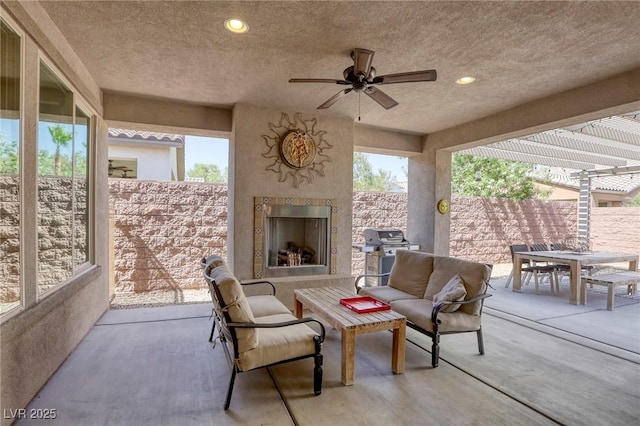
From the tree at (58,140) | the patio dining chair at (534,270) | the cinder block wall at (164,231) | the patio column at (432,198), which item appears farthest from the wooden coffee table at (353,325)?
the patio dining chair at (534,270)

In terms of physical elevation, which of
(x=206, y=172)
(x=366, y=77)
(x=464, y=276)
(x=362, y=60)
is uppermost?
(x=206, y=172)

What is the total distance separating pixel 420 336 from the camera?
3586 millimetres

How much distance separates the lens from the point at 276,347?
235 cm

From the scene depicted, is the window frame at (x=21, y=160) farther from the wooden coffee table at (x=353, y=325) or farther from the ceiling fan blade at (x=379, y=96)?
the ceiling fan blade at (x=379, y=96)

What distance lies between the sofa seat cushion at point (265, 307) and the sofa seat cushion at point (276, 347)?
420 mm

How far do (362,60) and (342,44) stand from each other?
219 mm

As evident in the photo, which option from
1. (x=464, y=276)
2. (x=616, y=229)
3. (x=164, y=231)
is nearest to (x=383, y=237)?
(x=464, y=276)

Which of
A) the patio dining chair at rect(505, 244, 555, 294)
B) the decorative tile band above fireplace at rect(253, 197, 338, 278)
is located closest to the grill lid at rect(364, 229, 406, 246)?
the decorative tile band above fireplace at rect(253, 197, 338, 278)

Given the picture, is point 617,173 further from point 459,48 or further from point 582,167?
point 459,48

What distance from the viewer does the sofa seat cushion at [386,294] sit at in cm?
354

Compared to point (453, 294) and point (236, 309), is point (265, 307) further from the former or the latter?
point (453, 294)

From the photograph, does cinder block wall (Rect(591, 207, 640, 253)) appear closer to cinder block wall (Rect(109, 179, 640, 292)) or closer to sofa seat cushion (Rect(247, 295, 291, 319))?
cinder block wall (Rect(109, 179, 640, 292))

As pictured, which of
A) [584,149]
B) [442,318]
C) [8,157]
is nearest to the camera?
[8,157]

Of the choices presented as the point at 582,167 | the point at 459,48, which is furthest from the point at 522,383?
the point at 582,167
